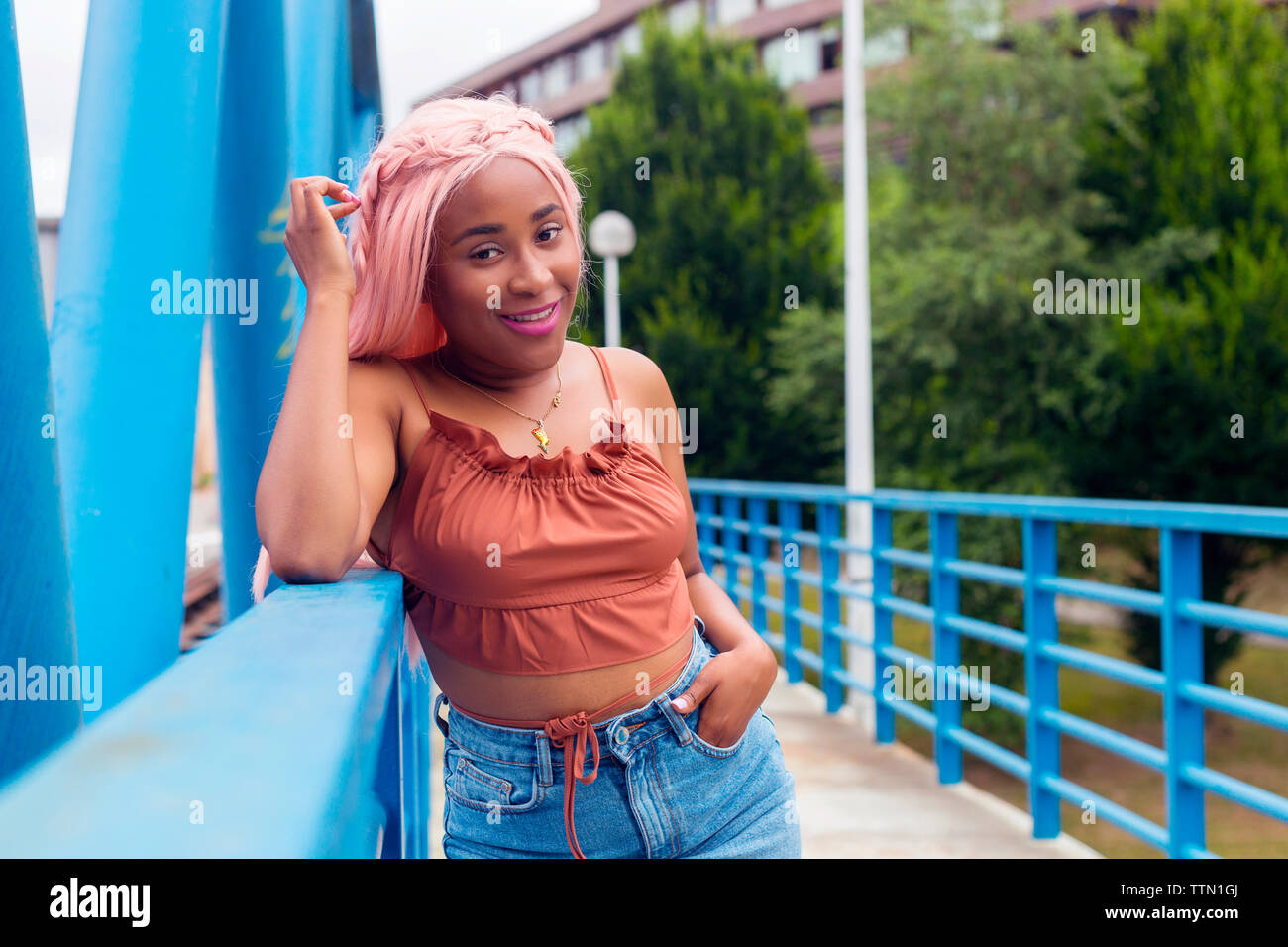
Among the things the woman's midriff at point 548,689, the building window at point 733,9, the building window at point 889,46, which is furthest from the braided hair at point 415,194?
the building window at point 733,9

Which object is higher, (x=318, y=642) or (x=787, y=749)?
(x=318, y=642)

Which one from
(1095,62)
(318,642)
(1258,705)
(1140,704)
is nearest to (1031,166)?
(1095,62)

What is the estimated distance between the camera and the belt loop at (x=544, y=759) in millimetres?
1319

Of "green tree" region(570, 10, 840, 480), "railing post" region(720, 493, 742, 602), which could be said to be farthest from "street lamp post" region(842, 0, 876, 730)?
"green tree" region(570, 10, 840, 480)

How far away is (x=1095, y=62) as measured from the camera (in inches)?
603

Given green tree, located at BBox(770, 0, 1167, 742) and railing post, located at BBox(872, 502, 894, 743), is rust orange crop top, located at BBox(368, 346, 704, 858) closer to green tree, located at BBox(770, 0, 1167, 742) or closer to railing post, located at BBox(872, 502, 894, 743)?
railing post, located at BBox(872, 502, 894, 743)

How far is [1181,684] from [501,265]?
109 inches

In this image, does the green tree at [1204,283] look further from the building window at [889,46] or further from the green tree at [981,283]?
the building window at [889,46]

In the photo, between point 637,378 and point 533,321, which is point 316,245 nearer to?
point 533,321

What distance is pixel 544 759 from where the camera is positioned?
4.33 ft

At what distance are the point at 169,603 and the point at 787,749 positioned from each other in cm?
428
